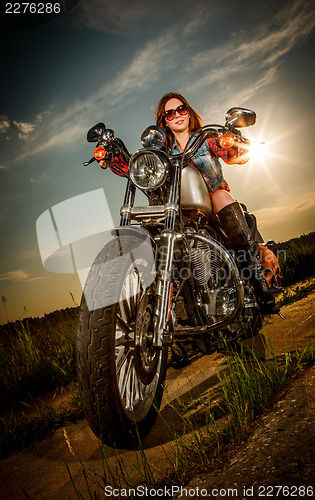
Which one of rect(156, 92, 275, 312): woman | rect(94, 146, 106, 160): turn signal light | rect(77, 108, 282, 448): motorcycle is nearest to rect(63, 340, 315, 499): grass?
rect(77, 108, 282, 448): motorcycle

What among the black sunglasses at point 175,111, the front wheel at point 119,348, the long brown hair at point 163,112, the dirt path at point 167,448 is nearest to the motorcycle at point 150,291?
the front wheel at point 119,348

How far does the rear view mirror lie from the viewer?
1.74 metres

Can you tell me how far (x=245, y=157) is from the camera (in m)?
2.45

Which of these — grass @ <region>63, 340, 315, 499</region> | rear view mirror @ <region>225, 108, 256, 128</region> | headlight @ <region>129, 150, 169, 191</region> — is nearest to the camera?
grass @ <region>63, 340, 315, 499</region>

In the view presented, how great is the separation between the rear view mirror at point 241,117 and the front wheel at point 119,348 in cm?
111

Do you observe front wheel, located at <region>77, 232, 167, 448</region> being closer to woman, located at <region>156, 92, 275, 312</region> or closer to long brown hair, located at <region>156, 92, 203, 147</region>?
woman, located at <region>156, 92, 275, 312</region>

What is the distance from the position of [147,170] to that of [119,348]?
114 cm

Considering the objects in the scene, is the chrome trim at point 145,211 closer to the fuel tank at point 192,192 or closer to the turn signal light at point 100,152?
the fuel tank at point 192,192

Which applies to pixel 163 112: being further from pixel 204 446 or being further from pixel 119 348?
pixel 204 446

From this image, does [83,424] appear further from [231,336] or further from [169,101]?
[169,101]

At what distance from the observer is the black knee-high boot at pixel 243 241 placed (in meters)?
2.18

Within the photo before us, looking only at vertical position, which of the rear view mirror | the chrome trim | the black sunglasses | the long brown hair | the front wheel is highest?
the long brown hair

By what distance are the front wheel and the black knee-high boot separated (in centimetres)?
100

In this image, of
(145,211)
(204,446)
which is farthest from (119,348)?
(145,211)
